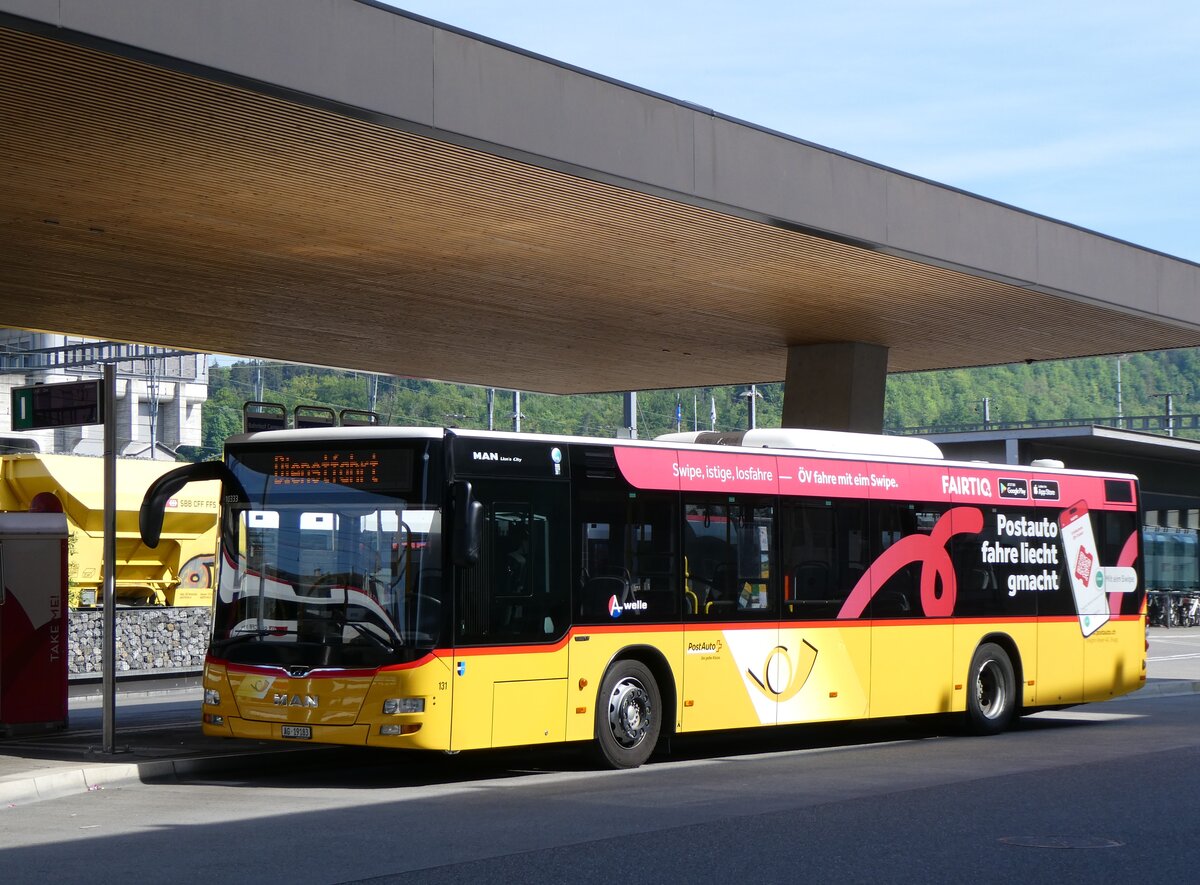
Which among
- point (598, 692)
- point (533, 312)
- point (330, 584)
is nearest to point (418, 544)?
point (330, 584)

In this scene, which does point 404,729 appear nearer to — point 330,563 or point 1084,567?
Result: point 330,563

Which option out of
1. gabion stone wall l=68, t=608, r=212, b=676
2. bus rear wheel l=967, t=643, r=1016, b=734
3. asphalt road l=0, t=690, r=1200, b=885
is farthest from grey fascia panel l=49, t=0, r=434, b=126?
gabion stone wall l=68, t=608, r=212, b=676

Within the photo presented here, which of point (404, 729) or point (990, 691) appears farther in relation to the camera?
point (990, 691)

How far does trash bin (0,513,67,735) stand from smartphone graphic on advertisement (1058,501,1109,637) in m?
11.5

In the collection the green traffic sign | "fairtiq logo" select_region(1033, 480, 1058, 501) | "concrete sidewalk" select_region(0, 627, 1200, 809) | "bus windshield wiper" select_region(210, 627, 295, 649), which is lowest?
"concrete sidewalk" select_region(0, 627, 1200, 809)

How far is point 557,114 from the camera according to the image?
13.8 metres

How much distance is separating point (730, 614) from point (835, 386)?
9.07 metres

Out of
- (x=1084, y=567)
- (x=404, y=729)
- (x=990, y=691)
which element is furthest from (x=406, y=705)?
(x=1084, y=567)

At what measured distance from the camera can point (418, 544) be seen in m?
12.7

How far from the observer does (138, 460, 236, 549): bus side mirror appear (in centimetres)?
1338

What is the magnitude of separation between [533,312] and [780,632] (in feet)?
23.3

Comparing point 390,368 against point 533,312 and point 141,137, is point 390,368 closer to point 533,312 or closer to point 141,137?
point 533,312

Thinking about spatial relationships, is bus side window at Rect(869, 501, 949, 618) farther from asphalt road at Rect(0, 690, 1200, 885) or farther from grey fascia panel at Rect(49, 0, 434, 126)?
grey fascia panel at Rect(49, 0, 434, 126)

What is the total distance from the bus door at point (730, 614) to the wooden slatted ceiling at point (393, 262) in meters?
3.09
